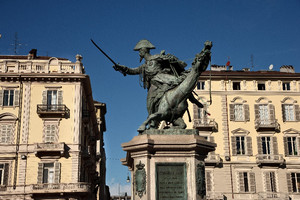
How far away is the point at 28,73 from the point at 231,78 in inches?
821

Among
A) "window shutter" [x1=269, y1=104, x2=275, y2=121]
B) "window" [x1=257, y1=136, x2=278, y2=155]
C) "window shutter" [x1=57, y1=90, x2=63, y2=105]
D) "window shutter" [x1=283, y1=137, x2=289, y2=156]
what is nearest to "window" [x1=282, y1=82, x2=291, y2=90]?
"window shutter" [x1=269, y1=104, x2=275, y2=121]

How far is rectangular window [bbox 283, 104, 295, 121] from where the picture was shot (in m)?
48.7

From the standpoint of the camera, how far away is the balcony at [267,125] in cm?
4716

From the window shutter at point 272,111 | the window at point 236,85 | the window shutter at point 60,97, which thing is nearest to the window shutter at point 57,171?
the window shutter at point 60,97

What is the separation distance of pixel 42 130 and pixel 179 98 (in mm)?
30652

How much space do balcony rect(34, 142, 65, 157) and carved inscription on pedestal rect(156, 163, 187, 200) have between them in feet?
97.2

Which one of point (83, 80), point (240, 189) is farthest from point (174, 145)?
point (240, 189)

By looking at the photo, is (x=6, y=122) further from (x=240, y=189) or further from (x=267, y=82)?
(x=267, y=82)

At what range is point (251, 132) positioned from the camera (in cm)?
4756

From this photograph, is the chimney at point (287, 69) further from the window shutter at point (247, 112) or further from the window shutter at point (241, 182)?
the window shutter at point (241, 182)

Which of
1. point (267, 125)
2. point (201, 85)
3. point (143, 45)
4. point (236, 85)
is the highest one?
point (236, 85)

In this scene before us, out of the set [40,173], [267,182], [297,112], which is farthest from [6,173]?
[297,112]

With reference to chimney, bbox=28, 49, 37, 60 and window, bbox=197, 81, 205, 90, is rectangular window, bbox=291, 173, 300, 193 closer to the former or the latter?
window, bbox=197, 81, 205, 90

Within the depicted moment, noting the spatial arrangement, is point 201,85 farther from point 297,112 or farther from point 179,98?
point 179,98
